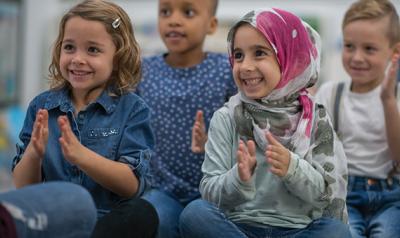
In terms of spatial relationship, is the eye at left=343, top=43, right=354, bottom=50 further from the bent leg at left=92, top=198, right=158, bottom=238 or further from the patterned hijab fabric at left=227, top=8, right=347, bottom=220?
the bent leg at left=92, top=198, right=158, bottom=238

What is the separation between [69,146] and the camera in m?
1.20

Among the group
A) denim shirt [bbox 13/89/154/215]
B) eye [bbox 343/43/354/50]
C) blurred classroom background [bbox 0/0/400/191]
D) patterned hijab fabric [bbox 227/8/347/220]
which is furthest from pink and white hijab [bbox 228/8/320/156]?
blurred classroom background [bbox 0/0/400/191]

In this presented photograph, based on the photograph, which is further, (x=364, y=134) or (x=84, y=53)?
(x=364, y=134)

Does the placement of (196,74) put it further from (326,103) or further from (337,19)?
(337,19)

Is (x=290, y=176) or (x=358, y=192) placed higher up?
(x=290, y=176)

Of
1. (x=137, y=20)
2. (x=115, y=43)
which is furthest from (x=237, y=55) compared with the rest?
(x=137, y=20)

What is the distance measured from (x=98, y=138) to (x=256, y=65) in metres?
0.39

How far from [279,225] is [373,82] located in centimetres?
61

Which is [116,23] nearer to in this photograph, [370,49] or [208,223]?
[208,223]

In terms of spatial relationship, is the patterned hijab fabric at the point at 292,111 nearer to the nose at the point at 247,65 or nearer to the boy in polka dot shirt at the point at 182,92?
the nose at the point at 247,65

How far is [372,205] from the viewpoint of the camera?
5.18 feet

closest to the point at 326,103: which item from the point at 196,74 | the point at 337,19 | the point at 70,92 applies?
the point at 196,74

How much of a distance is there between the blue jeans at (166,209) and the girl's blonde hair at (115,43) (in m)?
0.29

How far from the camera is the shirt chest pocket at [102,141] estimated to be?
4.44 ft
